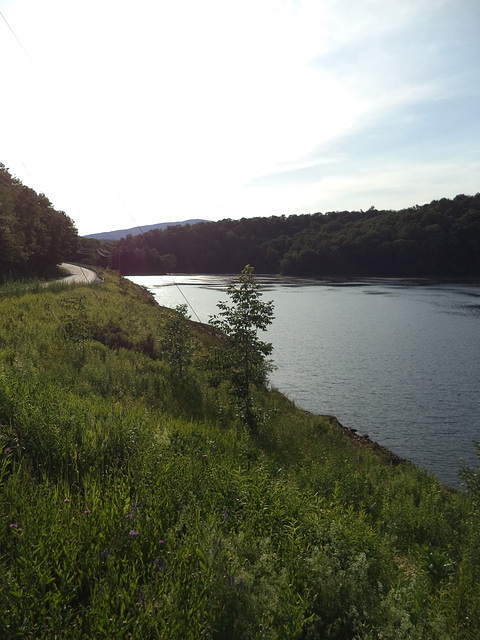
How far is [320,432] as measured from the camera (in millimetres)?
15438

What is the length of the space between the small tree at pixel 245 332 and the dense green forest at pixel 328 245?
68.0m

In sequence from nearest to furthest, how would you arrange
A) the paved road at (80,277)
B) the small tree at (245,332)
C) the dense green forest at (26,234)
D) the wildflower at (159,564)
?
the wildflower at (159,564)
the small tree at (245,332)
the dense green forest at (26,234)
the paved road at (80,277)

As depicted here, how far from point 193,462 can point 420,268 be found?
125 meters

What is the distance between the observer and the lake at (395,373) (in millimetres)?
16984

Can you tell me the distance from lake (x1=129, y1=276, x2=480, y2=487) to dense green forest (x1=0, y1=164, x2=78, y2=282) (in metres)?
12.8

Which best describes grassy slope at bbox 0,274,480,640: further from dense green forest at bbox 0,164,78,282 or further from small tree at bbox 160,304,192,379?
Result: dense green forest at bbox 0,164,78,282

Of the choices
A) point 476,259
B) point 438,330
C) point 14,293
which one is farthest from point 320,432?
point 476,259

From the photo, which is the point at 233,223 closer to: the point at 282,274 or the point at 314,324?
the point at 282,274

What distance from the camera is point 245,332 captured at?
12391 mm

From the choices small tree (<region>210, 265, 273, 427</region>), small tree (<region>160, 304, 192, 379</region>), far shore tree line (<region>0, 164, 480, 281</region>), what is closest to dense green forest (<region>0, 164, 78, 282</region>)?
far shore tree line (<region>0, 164, 480, 281</region>)

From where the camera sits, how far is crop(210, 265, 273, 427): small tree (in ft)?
39.9

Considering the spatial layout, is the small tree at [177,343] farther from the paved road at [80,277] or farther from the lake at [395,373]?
the paved road at [80,277]

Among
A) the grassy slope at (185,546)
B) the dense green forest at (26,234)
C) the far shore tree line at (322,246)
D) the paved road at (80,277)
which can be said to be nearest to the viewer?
the grassy slope at (185,546)

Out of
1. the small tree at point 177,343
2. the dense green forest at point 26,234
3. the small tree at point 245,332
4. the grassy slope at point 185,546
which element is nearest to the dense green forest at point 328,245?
the dense green forest at point 26,234
